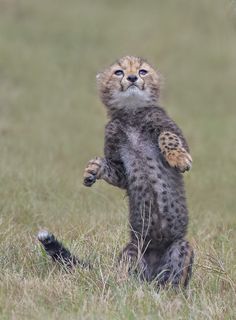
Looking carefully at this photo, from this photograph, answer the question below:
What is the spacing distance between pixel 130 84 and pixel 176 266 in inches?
44.2

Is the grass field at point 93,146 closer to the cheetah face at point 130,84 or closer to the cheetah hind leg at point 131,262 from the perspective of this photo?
the cheetah hind leg at point 131,262

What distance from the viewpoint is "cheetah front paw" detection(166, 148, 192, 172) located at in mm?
5242

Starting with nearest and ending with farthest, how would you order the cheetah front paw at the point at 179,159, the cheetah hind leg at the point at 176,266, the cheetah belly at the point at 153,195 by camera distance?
the cheetah front paw at the point at 179,159 → the cheetah hind leg at the point at 176,266 → the cheetah belly at the point at 153,195

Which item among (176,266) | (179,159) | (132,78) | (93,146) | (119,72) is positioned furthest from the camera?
(93,146)

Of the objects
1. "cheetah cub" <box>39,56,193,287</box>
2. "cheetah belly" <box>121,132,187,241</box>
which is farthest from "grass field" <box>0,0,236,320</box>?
"cheetah belly" <box>121,132,187,241</box>

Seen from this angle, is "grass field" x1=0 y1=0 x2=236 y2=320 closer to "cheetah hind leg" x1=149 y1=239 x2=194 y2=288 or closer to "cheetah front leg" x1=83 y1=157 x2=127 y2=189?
"cheetah hind leg" x1=149 y1=239 x2=194 y2=288

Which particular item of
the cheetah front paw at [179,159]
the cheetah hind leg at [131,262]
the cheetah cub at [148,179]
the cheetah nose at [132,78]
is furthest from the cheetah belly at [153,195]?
the cheetah nose at [132,78]

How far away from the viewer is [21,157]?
10.5 metres

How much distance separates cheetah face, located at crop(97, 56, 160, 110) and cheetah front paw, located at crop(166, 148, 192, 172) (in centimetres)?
56

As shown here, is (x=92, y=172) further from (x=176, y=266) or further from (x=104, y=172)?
(x=176, y=266)

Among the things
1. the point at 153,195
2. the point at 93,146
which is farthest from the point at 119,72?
the point at 93,146

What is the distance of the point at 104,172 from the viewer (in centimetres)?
545

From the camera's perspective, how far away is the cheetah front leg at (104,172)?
530cm

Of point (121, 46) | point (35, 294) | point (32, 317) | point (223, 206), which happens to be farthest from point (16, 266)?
point (121, 46)
